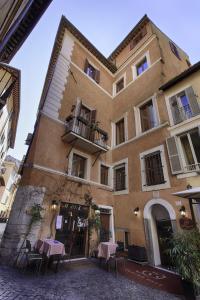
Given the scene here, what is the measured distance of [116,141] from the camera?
12758mm

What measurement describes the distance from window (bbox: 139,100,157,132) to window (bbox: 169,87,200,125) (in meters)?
1.31

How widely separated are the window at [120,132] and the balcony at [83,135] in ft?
5.95

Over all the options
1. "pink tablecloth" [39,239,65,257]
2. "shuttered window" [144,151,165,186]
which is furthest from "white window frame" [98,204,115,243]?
"pink tablecloth" [39,239,65,257]

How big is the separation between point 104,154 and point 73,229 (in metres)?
5.57

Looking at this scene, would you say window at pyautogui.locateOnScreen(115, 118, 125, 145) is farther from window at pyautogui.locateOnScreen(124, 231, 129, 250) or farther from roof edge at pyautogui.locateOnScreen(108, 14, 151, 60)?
roof edge at pyautogui.locateOnScreen(108, 14, 151, 60)

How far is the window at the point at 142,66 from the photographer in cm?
1334

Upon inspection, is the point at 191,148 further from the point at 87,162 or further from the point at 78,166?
the point at 78,166

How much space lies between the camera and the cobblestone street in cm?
396

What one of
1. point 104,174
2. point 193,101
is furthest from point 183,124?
point 104,174

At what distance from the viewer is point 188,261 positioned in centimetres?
422

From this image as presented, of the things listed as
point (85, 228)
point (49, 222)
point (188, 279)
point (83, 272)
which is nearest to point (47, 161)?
point (49, 222)

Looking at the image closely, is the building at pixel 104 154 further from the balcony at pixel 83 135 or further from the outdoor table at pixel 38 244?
the outdoor table at pixel 38 244

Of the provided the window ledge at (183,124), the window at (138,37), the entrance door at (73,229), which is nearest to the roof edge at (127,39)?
the window at (138,37)

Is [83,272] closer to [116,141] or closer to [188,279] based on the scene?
[188,279]
